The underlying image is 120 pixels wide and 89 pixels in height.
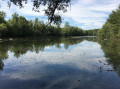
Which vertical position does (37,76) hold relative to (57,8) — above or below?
below

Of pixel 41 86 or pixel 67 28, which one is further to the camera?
pixel 67 28

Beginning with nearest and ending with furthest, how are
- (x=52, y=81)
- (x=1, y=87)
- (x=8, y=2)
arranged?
(x=8, y=2) < (x=1, y=87) < (x=52, y=81)

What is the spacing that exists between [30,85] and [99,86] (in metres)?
4.68

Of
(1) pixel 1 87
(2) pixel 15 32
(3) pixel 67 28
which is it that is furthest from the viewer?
(3) pixel 67 28

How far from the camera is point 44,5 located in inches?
210

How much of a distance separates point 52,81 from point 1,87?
3.44 m

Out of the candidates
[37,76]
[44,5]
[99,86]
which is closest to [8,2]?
[44,5]

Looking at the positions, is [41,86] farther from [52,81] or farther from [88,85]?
[88,85]

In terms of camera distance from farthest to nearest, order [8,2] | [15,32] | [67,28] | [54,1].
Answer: [67,28]
[15,32]
[8,2]
[54,1]

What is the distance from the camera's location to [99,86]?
344 inches

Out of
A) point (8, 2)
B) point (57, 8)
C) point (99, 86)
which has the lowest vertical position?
point (99, 86)

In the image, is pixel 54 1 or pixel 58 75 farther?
pixel 58 75

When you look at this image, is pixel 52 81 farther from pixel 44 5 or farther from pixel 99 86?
pixel 44 5

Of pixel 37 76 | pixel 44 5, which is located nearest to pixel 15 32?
pixel 37 76
